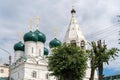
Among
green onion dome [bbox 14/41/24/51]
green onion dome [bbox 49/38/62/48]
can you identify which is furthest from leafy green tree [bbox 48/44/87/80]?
green onion dome [bbox 49/38/62/48]

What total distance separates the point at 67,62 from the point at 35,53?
28.7m

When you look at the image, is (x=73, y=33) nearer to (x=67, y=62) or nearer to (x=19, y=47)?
(x=19, y=47)

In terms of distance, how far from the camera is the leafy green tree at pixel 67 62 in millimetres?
50050

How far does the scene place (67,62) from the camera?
4981 cm

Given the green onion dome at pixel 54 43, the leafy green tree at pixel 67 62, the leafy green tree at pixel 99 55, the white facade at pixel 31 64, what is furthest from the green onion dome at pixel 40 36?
the leafy green tree at pixel 99 55

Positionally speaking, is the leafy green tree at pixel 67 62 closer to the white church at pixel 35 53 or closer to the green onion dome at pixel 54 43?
the white church at pixel 35 53

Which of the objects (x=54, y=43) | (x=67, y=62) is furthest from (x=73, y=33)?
(x=67, y=62)

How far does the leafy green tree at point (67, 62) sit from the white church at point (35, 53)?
23.4m

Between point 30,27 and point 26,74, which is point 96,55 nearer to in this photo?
point 26,74

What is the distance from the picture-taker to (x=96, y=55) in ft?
136

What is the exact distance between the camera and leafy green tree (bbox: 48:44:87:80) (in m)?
50.0

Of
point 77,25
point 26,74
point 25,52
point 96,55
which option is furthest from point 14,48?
point 96,55

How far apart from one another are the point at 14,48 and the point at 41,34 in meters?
7.69

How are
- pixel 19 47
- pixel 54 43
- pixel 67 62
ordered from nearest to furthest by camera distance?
pixel 67 62 < pixel 19 47 < pixel 54 43
